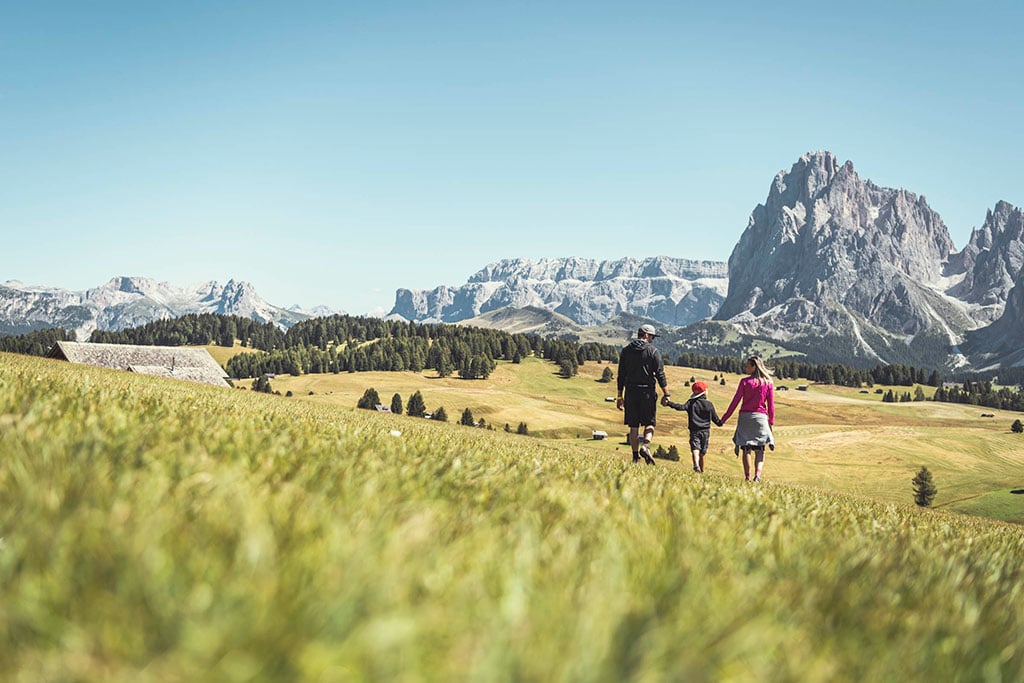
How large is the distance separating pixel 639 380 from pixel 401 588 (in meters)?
17.7

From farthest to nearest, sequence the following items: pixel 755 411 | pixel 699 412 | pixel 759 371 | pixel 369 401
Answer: pixel 369 401 → pixel 699 412 → pixel 755 411 → pixel 759 371

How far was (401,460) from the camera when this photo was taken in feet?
19.8

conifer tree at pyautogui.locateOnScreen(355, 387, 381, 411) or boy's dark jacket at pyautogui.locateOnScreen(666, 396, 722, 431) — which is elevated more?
boy's dark jacket at pyautogui.locateOnScreen(666, 396, 722, 431)

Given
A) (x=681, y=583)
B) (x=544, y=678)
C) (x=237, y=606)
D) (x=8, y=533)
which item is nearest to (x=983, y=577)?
(x=681, y=583)

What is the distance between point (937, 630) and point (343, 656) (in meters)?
2.80

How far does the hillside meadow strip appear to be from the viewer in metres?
1.55

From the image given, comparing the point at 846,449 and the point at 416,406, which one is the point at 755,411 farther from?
the point at 416,406

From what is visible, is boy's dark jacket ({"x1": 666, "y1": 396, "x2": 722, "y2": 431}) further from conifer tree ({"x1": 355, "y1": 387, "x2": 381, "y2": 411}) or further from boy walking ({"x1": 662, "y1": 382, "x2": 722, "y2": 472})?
conifer tree ({"x1": 355, "y1": 387, "x2": 381, "y2": 411})

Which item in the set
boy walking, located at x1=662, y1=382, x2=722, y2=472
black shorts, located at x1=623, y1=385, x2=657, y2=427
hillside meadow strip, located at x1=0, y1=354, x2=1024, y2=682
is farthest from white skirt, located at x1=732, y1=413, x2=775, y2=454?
hillside meadow strip, located at x1=0, y1=354, x2=1024, y2=682

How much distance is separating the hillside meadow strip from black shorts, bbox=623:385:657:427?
1474 centimetres

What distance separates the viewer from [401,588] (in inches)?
74.7

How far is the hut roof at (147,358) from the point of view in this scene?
103000 mm

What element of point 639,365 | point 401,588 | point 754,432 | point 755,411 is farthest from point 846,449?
point 401,588

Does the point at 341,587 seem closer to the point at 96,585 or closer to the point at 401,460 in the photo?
the point at 96,585
